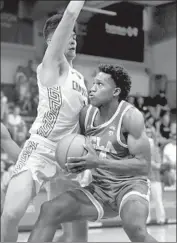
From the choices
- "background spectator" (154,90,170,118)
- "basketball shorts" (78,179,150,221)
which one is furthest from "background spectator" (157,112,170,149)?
"basketball shorts" (78,179,150,221)

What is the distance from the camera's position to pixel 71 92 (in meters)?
3.64

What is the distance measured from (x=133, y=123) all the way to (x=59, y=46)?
770 millimetres

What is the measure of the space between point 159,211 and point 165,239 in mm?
1729

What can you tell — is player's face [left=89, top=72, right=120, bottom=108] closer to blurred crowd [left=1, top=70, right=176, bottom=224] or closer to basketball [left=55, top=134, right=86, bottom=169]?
basketball [left=55, top=134, right=86, bottom=169]

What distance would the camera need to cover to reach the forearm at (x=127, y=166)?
11.1 feet

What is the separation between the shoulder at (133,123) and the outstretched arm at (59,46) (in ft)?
2.01

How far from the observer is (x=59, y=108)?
143 inches

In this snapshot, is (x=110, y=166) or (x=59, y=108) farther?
(x=59, y=108)

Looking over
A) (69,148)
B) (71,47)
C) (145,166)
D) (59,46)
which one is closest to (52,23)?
(71,47)

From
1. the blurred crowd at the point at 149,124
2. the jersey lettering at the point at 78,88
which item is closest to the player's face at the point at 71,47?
the jersey lettering at the point at 78,88

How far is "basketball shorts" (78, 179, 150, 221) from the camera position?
347cm

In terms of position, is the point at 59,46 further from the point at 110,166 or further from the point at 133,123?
the point at 110,166

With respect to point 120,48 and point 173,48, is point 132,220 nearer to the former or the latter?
point 120,48

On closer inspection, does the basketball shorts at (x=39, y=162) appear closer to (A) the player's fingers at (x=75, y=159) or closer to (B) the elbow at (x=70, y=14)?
(A) the player's fingers at (x=75, y=159)
